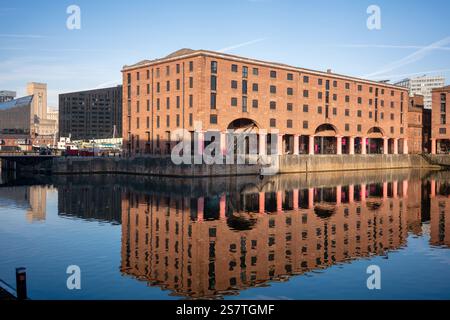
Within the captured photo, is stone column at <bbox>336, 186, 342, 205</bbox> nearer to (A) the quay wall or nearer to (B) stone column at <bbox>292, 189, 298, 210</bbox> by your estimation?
(B) stone column at <bbox>292, 189, 298, 210</bbox>

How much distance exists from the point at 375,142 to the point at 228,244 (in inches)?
4071

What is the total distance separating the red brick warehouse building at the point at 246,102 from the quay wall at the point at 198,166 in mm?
3502

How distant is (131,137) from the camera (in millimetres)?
93500

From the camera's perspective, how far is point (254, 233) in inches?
1208

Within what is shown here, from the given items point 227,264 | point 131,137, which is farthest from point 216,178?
point 227,264

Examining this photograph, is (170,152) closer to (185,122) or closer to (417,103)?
(185,122)

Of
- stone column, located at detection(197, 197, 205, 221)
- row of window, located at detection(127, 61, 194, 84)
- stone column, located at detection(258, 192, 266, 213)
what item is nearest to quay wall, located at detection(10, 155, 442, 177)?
row of window, located at detection(127, 61, 194, 84)

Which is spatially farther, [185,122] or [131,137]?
[131,137]

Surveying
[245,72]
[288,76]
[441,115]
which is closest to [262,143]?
[245,72]

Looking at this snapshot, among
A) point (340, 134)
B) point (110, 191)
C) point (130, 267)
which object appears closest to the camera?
point (130, 267)

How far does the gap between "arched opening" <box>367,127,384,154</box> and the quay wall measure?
597cm

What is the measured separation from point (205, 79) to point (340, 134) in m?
38.6

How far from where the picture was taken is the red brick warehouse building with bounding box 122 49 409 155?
76.5 m

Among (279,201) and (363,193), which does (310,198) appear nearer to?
(279,201)
